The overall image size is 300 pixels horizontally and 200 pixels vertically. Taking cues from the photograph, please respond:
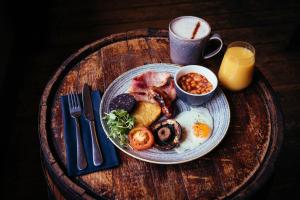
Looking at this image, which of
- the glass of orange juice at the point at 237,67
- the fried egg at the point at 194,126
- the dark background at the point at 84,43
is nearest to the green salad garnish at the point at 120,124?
the fried egg at the point at 194,126

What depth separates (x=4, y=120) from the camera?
1.96 metres

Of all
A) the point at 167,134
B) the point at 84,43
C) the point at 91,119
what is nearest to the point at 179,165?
the point at 167,134

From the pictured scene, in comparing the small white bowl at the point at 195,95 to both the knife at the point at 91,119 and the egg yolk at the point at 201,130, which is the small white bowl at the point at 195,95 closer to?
the egg yolk at the point at 201,130

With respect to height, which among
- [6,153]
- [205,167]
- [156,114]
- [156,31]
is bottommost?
[6,153]

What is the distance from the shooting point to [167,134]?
3.38ft

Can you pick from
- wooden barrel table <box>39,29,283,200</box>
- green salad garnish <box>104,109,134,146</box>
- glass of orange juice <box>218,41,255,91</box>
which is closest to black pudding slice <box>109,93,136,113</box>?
green salad garnish <box>104,109,134,146</box>

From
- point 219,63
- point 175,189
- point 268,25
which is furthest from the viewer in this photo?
point 268,25

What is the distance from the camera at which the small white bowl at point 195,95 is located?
1091 mm

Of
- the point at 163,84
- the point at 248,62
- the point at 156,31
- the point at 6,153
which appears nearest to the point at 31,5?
the point at 6,153

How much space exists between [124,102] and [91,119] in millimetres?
127

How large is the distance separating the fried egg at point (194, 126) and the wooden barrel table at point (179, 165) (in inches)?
2.1

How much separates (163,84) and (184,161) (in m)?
0.33

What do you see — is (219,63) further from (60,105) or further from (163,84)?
(60,105)

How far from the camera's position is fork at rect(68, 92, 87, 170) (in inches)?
38.9
